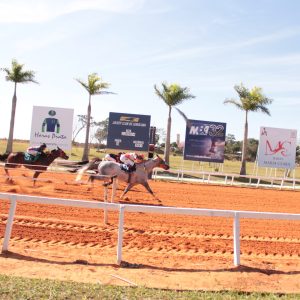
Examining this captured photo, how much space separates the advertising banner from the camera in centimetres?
3259

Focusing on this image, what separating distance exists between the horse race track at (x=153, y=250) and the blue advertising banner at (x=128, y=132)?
17.9 m

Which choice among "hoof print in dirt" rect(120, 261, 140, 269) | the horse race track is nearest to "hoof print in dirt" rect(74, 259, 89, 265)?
the horse race track

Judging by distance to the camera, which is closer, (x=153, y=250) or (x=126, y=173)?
(x=153, y=250)

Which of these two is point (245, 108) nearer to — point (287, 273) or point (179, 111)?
point (179, 111)

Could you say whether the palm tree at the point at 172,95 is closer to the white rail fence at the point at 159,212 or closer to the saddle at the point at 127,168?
the saddle at the point at 127,168

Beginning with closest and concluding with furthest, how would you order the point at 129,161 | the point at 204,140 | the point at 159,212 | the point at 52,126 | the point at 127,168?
the point at 159,212
the point at 127,168
the point at 129,161
the point at 52,126
the point at 204,140

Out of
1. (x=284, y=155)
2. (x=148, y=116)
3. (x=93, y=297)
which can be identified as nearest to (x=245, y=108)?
(x=284, y=155)

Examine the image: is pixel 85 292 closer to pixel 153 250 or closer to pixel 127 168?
pixel 153 250

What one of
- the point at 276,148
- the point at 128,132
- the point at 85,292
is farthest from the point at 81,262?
the point at 276,148

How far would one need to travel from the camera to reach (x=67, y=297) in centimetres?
530

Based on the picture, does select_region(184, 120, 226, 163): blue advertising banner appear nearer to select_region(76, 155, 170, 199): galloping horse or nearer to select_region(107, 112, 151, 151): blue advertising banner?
select_region(107, 112, 151, 151): blue advertising banner

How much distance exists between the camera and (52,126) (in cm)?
3033

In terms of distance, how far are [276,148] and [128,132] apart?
10.5 meters

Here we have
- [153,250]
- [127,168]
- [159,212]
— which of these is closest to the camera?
[159,212]
